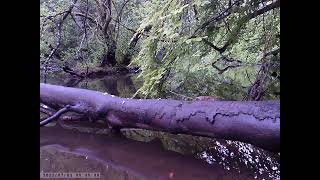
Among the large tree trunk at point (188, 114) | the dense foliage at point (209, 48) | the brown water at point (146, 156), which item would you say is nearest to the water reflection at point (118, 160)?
the brown water at point (146, 156)

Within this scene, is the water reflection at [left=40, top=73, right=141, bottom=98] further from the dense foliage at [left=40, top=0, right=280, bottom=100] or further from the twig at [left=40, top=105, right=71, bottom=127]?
the twig at [left=40, top=105, right=71, bottom=127]

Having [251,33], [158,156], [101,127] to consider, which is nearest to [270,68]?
[251,33]

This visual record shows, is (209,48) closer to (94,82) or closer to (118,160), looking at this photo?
(118,160)

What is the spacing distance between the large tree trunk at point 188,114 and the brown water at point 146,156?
0.68ft

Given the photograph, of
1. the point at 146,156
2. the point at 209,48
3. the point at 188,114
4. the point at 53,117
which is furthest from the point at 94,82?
the point at 188,114

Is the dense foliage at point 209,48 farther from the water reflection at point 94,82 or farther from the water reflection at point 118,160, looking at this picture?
the water reflection at point 94,82

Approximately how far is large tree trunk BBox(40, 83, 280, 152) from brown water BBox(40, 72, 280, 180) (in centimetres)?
21

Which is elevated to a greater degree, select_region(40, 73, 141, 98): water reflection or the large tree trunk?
select_region(40, 73, 141, 98): water reflection

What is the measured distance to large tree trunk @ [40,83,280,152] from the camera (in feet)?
7.08

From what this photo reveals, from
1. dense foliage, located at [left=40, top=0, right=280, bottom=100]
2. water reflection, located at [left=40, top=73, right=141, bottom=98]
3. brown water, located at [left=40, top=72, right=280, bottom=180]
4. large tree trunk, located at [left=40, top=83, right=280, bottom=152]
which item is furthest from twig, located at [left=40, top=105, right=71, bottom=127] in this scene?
water reflection, located at [left=40, top=73, right=141, bottom=98]

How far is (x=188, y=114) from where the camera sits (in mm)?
2486
